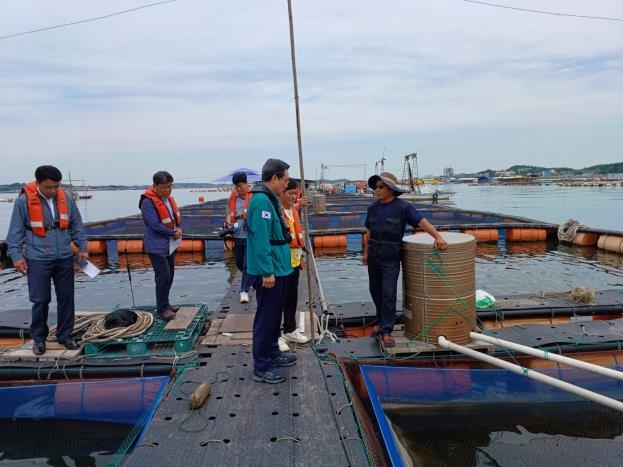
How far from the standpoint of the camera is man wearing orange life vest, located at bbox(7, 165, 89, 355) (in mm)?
4000

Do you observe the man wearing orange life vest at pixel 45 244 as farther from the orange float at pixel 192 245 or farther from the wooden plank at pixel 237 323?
the orange float at pixel 192 245

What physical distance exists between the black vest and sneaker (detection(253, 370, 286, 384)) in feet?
5.43

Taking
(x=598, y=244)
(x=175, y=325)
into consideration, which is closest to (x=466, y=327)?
(x=175, y=325)

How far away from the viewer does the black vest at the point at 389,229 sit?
4.33 metres

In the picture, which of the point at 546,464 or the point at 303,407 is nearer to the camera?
the point at 303,407

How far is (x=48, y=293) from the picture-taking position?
4.17 metres

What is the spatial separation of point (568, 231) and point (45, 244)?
675 inches

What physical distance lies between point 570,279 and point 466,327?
28.1 ft

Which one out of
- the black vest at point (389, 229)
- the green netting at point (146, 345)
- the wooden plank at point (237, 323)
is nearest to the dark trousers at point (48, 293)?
the green netting at point (146, 345)

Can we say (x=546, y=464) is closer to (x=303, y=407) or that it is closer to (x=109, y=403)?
(x=303, y=407)

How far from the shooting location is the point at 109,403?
151 inches

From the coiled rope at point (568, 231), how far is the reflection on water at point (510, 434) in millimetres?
13373

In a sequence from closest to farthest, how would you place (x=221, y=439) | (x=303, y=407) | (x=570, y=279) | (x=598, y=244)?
(x=221, y=439)
(x=303, y=407)
(x=570, y=279)
(x=598, y=244)

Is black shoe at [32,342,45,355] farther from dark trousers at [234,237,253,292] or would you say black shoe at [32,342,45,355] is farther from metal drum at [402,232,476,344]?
metal drum at [402,232,476,344]
